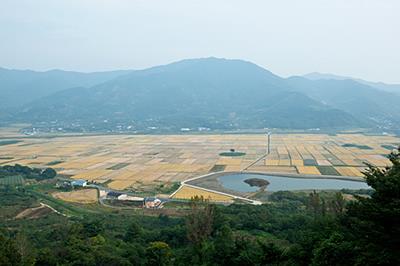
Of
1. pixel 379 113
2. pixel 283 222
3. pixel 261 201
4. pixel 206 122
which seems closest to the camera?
pixel 283 222

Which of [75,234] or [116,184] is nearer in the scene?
[75,234]

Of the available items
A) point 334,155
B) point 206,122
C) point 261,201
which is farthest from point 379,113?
point 261,201

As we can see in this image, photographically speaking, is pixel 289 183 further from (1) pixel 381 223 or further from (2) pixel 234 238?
(1) pixel 381 223

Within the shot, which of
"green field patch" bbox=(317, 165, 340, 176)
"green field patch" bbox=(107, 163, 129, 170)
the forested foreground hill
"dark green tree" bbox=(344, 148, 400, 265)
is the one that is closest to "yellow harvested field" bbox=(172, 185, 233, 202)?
the forested foreground hill

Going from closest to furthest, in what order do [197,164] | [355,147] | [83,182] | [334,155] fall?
1. [83,182]
2. [197,164]
3. [334,155]
4. [355,147]

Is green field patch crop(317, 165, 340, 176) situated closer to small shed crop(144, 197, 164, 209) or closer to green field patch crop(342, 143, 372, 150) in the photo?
green field patch crop(342, 143, 372, 150)

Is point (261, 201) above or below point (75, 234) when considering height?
below

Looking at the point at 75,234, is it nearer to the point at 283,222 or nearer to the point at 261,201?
the point at 283,222

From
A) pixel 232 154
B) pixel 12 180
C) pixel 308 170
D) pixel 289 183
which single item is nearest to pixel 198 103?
pixel 232 154
